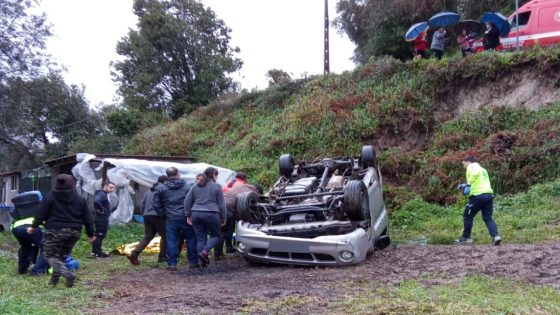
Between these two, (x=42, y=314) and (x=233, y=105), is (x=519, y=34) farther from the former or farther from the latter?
(x=42, y=314)

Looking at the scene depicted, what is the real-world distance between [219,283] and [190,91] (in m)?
29.8

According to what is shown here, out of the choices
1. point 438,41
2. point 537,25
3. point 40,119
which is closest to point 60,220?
point 438,41

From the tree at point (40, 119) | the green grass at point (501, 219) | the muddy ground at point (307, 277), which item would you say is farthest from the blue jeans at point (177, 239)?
the tree at point (40, 119)

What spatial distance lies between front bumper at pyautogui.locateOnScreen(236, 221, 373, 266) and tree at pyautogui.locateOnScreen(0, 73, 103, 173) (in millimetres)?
11939

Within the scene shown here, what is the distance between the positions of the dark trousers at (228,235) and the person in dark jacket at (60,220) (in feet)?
9.02

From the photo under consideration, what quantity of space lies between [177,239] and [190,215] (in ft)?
1.84

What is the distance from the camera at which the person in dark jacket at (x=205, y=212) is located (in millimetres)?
9188

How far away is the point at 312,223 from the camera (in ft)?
29.0

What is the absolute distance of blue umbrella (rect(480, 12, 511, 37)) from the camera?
17953 millimetres

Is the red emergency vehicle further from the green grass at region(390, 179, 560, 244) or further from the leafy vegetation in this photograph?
the green grass at region(390, 179, 560, 244)

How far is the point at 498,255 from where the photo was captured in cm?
854

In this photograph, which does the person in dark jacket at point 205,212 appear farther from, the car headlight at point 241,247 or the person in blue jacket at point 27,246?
the person in blue jacket at point 27,246

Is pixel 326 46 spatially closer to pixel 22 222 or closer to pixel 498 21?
pixel 498 21

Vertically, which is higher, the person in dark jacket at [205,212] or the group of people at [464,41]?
the group of people at [464,41]
